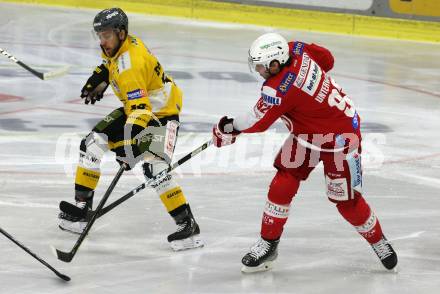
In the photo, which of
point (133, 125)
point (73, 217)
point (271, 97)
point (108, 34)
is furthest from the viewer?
point (73, 217)

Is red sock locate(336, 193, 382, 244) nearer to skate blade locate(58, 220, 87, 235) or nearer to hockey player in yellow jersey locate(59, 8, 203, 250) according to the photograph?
hockey player in yellow jersey locate(59, 8, 203, 250)

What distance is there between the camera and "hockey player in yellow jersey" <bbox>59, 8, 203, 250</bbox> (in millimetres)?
4961

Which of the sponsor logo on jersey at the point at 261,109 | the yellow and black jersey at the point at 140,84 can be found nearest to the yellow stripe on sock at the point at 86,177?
the yellow and black jersey at the point at 140,84

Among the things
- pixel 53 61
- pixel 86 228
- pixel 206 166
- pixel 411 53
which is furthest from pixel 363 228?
pixel 411 53

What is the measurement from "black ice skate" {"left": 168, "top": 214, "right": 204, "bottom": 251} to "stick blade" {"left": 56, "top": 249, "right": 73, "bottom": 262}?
0.54m

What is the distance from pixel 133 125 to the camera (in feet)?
16.1

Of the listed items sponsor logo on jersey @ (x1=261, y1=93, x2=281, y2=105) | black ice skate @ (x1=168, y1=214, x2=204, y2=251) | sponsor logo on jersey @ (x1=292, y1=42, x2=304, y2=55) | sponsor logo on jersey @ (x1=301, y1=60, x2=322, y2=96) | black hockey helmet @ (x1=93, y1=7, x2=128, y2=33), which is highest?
black hockey helmet @ (x1=93, y1=7, x2=128, y2=33)

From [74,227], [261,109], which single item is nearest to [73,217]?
[74,227]

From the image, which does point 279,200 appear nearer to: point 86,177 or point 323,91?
point 323,91

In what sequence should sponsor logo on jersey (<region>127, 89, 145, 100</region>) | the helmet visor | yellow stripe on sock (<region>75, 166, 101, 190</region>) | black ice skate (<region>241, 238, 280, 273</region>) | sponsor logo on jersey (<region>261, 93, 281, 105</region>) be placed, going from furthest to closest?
yellow stripe on sock (<region>75, 166, 101, 190</region>) → the helmet visor → sponsor logo on jersey (<region>127, 89, 145, 100</region>) → black ice skate (<region>241, 238, 280, 273</region>) → sponsor logo on jersey (<region>261, 93, 281, 105</region>)

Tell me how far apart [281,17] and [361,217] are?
8.49m

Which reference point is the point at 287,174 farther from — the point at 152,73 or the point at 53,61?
the point at 53,61

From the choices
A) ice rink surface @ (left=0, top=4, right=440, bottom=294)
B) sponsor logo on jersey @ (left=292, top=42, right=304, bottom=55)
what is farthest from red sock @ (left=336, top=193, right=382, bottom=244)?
sponsor logo on jersey @ (left=292, top=42, right=304, bottom=55)

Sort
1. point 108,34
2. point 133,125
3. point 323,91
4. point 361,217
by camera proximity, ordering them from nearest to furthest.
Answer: point 323,91
point 361,217
point 133,125
point 108,34
